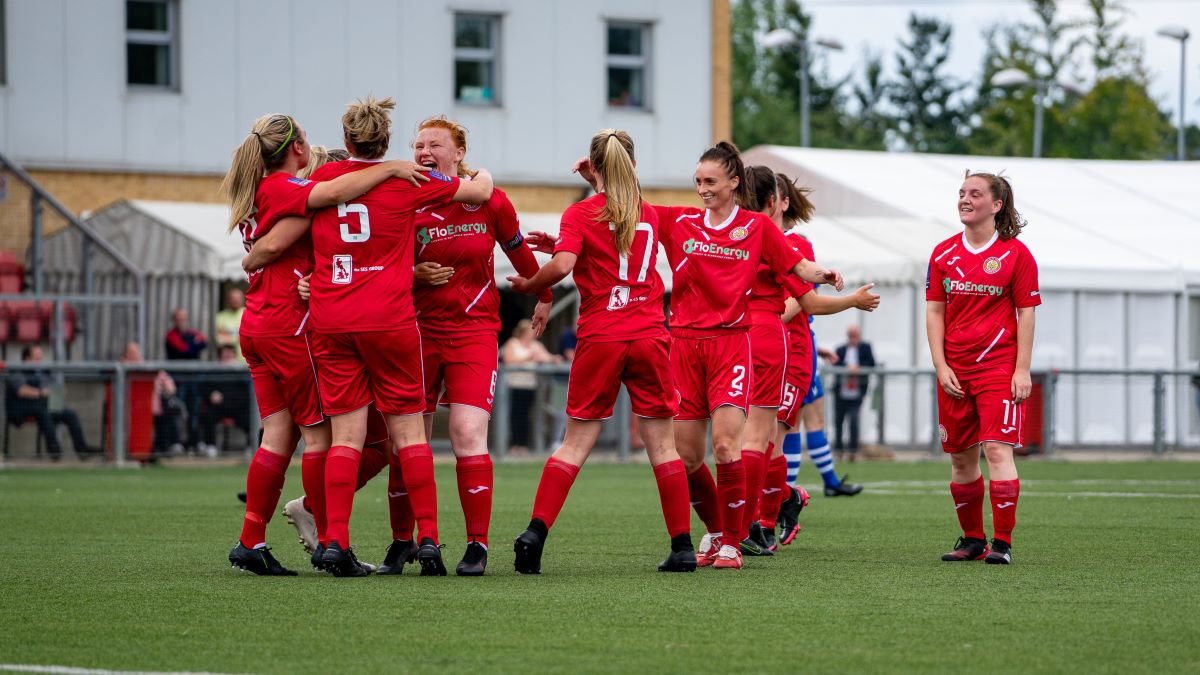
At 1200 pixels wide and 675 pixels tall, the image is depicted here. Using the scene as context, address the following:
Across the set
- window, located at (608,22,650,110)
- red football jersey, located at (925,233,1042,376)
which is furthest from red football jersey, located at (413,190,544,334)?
window, located at (608,22,650,110)

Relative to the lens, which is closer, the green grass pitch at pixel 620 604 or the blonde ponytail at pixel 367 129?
the green grass pitch at pixel 620 604

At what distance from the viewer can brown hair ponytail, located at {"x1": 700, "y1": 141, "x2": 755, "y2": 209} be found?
334 inches

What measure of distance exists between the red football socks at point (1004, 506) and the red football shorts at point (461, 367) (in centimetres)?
253

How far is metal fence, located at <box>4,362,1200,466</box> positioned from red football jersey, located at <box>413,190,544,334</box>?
1269 centimetres

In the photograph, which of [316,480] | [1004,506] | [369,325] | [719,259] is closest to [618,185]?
[719,259]

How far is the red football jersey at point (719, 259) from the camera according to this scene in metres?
8.42

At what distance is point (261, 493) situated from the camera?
8094mm

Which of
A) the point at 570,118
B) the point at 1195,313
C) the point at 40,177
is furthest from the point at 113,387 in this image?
the point at 1195,313

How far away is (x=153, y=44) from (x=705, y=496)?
1980 cm

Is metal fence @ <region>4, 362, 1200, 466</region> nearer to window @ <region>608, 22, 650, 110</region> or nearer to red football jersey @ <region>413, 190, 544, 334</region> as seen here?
window @ <region>608, 22, 650, 110</region>

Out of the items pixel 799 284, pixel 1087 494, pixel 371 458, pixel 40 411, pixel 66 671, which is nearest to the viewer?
pixel 66 671

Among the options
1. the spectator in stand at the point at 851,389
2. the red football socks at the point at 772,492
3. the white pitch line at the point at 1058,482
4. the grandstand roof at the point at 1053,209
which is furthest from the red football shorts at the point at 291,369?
the grandstand roof at the point at 1053,209

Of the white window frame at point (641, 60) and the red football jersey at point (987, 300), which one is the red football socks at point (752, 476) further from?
the white window frame at point (641, 60)

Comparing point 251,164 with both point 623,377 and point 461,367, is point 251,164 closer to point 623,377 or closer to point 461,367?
point 461,367
